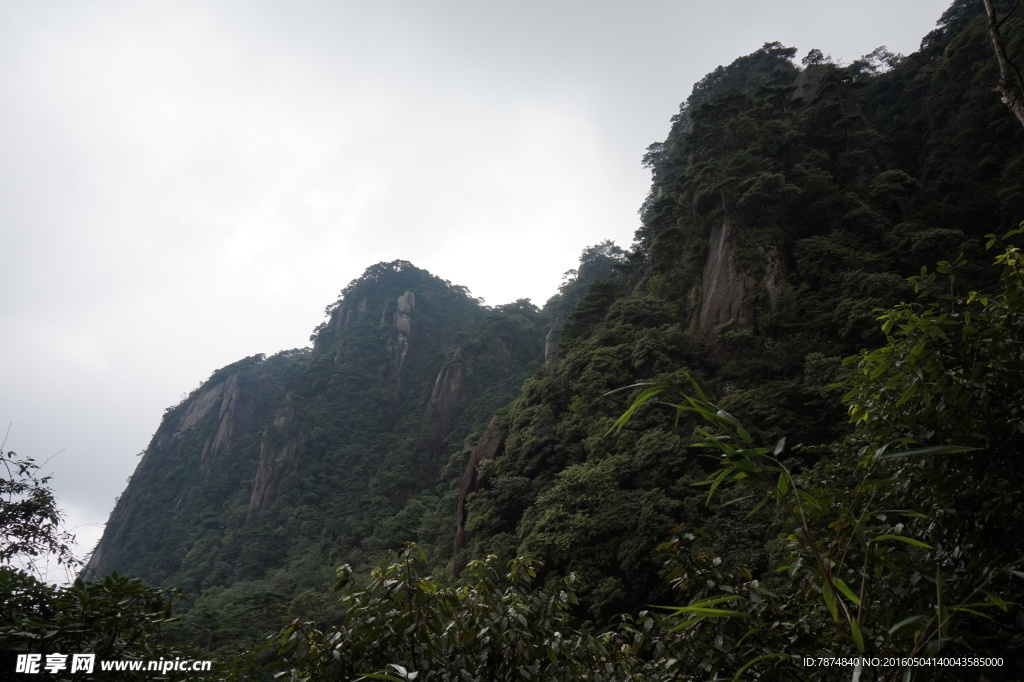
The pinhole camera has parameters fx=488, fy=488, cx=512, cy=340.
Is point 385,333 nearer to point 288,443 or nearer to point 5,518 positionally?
point 288,443

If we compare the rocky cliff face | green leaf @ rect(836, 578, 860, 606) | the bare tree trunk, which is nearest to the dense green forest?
green leaf @ rect(836, 578, 860, 606)

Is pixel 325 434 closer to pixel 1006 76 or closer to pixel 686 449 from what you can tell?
pixel 686 449

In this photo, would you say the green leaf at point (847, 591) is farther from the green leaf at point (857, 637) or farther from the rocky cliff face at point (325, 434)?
the rocky cliff face at point (325, 434)

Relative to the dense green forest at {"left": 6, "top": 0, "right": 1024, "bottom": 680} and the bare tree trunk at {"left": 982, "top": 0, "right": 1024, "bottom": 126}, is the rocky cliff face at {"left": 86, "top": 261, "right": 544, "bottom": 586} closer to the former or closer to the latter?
the dense green forest at {"left": 6, "top": 0, "right": 1024, "bottom": 680}


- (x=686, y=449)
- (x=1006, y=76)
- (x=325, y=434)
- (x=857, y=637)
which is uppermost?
(x=325, y=434)

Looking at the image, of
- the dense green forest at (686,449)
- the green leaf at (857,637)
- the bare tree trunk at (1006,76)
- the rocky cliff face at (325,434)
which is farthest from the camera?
the rocky cliff face at (325,434)

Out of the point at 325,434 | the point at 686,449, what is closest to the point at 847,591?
the point at 686,449

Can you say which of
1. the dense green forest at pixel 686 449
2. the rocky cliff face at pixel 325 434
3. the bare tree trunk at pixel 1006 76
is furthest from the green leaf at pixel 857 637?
the rocky cliff face at pixel 325 434

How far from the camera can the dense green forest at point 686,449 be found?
59.3 inches

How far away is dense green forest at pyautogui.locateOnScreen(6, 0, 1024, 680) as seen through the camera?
1.51 m

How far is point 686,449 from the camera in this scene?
410 inches

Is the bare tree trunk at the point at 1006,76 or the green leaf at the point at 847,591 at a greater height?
the bare tree trunk at the point at 1006,76

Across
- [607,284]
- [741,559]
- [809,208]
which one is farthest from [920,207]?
[741,559]

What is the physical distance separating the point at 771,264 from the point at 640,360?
5113mm
